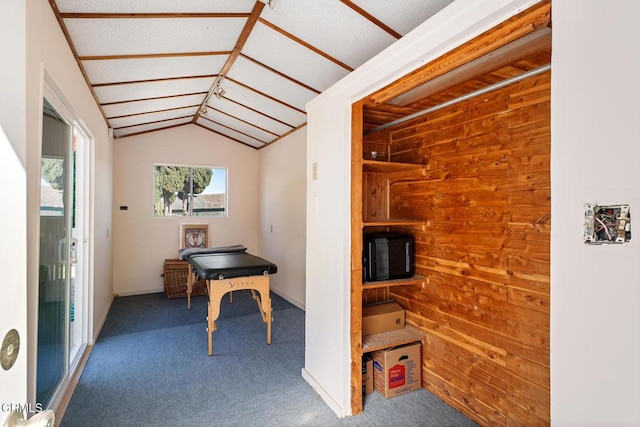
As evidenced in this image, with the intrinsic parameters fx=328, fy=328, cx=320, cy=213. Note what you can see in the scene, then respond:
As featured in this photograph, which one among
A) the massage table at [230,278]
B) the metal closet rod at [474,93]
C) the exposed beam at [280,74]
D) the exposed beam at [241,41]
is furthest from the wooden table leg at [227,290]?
the exposed beam at [241,41]

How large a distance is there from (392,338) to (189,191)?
434 centimetres

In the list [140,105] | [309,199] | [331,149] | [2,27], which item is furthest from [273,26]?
[140,105]

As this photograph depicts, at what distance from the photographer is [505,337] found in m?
1.98

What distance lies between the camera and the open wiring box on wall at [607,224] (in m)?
0.84

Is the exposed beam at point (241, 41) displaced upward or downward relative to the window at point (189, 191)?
upward

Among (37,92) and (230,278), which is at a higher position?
(37,92)

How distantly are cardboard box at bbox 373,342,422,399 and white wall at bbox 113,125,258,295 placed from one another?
3969 millimetres

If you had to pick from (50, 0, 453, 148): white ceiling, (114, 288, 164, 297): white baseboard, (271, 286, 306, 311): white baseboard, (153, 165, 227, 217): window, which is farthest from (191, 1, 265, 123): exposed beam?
(114, 288, 164, 297): white baseboard

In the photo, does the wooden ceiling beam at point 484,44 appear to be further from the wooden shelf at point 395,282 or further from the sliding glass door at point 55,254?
the sliding glass door at point 55,254

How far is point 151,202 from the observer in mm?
5281

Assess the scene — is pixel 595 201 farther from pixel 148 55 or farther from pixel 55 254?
pixel 148 55

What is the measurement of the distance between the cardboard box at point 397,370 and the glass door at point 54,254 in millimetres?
2098

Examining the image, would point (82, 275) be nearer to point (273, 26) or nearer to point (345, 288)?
point (345, 288)

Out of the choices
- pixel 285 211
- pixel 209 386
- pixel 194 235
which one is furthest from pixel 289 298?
pixel 209 386
